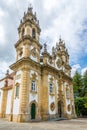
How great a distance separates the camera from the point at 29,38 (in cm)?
2564

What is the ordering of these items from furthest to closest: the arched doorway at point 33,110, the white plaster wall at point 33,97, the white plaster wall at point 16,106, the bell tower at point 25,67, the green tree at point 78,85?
the green tree at point 78,85
the white plaster wall at point 33,97
the arched doorway at point 33,110
the white plaster wall at point 16,106
the bell tower at point 25,67

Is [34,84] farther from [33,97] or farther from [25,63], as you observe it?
[25,63]

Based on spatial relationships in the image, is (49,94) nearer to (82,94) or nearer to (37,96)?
(37,96)

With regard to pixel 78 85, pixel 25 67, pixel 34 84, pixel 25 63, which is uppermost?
pixel 25 63

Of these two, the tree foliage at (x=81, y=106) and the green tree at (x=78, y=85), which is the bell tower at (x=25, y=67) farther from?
the green tree at (x=78, y=85)

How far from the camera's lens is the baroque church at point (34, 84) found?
861 inches

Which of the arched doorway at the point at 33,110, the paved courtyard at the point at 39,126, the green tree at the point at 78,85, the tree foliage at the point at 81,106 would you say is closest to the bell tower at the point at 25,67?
the arched doorway at the point at 33,110

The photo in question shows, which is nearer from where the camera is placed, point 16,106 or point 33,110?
point 16,106

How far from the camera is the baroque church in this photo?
2186 cm

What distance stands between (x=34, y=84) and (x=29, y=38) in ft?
27.2

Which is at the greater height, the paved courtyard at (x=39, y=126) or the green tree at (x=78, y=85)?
the green tree at (x=78, y=85)

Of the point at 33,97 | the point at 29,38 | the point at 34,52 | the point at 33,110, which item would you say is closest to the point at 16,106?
the point at 33,110

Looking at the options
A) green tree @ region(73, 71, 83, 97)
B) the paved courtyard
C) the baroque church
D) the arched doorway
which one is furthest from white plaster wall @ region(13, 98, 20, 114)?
green tree @ region(73, 71, 83, 97)

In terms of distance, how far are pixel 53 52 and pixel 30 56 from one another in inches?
307
